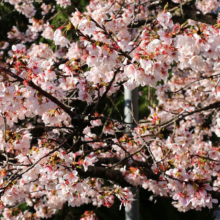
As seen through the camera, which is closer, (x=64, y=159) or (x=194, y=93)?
(x=64, y=159)

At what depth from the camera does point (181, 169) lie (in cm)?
191

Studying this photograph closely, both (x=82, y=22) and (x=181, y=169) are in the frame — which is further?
(x=181, y=169)

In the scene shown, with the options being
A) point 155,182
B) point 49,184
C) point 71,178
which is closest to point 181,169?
point 155,182

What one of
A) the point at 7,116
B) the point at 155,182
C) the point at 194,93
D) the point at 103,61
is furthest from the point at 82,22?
the point at 194,93

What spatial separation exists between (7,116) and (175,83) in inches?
124

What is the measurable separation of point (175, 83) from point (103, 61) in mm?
3086

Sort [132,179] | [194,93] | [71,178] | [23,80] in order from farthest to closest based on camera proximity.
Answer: [194,93] → [132,179] → [71,178] → [23,80]

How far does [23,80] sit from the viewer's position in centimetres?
147

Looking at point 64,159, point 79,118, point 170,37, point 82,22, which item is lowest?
point 64,159

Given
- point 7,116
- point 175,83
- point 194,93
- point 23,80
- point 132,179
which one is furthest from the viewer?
point 175,83

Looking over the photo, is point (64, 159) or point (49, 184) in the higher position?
point (64, 159)

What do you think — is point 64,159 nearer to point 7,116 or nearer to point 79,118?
point 79,118

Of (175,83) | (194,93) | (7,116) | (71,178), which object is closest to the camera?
(71,178)

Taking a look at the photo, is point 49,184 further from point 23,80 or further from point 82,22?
point 82,22
